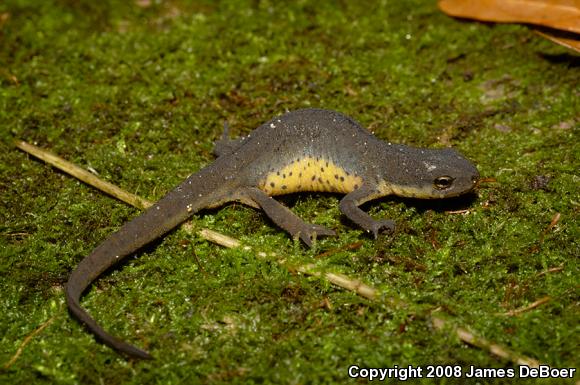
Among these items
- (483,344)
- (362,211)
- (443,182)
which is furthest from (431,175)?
(483,344)

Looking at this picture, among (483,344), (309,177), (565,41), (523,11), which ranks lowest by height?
(483,344)

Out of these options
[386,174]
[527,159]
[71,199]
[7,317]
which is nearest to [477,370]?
[386,174]

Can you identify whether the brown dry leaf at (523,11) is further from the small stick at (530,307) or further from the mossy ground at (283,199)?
the small stick at (530,307)

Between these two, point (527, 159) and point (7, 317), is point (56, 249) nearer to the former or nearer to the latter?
point (7, 317)

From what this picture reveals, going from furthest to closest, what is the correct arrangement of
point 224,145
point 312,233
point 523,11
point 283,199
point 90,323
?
point 523,11, point 224,145, point 283,199, point 312,233, point 90,323

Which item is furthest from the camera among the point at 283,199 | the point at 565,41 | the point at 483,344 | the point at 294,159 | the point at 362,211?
the point at 565,41

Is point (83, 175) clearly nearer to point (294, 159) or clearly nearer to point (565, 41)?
point (294, 159)

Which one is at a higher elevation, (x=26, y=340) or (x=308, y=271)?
(x=308, y=271)
